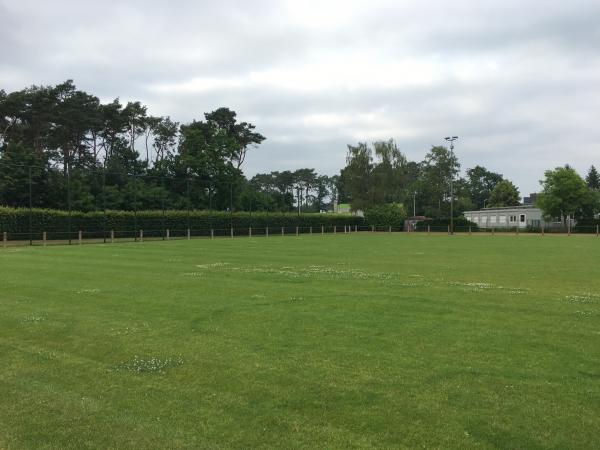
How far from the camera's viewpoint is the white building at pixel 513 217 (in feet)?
269

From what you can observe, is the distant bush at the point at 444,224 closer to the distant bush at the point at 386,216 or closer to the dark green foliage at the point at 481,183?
the distant bush at the point at 386,216

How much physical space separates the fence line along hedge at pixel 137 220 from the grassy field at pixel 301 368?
3365 cm

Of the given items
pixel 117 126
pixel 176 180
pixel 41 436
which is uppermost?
pixel 117 126

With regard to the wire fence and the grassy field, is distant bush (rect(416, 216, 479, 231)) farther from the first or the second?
the grassy field

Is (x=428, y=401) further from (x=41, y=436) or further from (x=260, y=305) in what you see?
(x=260, y=305)

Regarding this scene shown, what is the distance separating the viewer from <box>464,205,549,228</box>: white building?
8207 cm

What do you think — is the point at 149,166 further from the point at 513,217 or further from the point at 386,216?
the point at 513,217

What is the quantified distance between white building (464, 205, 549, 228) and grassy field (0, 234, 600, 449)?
7550cm

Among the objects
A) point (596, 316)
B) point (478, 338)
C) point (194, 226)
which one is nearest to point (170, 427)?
point (478, 338)

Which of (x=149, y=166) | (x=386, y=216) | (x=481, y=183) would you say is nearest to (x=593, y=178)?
(x=481, y=183)

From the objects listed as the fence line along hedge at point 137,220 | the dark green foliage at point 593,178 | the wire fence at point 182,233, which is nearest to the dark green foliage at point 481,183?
the dark green foliage at point 593,178

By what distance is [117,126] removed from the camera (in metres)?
77.3

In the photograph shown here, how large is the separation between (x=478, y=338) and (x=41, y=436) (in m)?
6.02

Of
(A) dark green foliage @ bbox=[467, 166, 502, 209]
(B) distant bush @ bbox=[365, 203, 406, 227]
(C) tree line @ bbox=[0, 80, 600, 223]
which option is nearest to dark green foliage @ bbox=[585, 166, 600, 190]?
(A) dark green foliage @ bbox=[467, 166, 502, 209]
